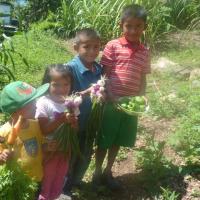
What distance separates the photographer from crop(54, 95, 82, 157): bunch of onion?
3299 millimetres

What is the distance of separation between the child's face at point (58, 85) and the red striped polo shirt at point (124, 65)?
508 mm

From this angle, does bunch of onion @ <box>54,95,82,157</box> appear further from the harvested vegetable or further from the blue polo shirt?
the harvested vegetable

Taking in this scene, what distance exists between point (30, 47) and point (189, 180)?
6367mm

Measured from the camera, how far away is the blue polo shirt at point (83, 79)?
3.75 meters

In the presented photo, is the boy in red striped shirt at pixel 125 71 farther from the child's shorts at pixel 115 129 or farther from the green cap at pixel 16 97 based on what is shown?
the green cap at pixel 16 97

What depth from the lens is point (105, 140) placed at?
3.99 meters

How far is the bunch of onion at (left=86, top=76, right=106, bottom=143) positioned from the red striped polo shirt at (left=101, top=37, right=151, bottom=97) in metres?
0.25

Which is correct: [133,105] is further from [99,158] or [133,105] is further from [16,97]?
[16,97]

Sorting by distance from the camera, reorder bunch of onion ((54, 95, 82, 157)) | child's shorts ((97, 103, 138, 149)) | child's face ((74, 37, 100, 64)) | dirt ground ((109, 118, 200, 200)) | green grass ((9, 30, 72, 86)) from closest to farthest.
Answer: bunch of onion ((54, 95, 82, 157))
child's face ((74, 37, 100, 64))
child's shorts ((97, 103, 138, 149))
dirt ground ((109, 118, 200, 200))
green grass ((9, 30, 72, 86))

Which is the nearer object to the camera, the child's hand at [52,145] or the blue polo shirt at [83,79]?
the child's hand at [52,145]

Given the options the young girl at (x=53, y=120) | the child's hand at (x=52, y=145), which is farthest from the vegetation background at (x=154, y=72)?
the child's hand at (x=52, y=145)

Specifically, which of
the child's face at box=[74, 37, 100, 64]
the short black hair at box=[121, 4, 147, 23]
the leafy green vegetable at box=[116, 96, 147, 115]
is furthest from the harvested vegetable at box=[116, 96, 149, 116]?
the short black hair at box=[121, 4, 147, 23]

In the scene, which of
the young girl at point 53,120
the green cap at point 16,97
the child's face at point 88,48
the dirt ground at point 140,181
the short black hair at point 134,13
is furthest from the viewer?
the dirt ground at point 140,181

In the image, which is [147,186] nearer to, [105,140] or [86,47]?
[105,140]
